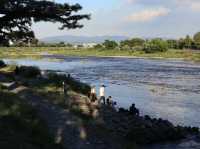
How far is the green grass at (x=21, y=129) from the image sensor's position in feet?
48.7

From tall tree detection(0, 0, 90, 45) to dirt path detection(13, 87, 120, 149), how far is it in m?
6.59

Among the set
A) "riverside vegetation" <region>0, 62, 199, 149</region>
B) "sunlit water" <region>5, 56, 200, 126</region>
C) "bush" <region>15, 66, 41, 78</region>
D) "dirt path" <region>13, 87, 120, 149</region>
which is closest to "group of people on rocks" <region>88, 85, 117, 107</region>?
"riverside vegetation" <region>0, 62, 199, 149</region>

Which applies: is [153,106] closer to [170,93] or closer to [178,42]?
[170,93]

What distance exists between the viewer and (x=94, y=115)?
24.7 metres

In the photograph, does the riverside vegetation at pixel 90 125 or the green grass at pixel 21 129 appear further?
the riverside vegetation at pixel 90 125

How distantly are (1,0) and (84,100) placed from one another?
727 centimetres

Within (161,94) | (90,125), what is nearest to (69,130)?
(90,125)

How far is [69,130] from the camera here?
19141 millimetres

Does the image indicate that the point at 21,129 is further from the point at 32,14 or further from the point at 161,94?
the point at 161,94

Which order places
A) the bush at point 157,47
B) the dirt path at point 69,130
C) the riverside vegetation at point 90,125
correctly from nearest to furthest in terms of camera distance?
the riverside vegetation at point 90,125
the dirt path at point 69,130
the bush at point 157,47

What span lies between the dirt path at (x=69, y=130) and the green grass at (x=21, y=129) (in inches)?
26.9

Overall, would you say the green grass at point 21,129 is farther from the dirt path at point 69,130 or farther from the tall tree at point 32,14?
the tall tree at point 32,14

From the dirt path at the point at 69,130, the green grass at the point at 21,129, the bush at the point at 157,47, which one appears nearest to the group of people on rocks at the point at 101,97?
the dirt path at the point at 69,130

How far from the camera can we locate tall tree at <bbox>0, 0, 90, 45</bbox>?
1085 inches
